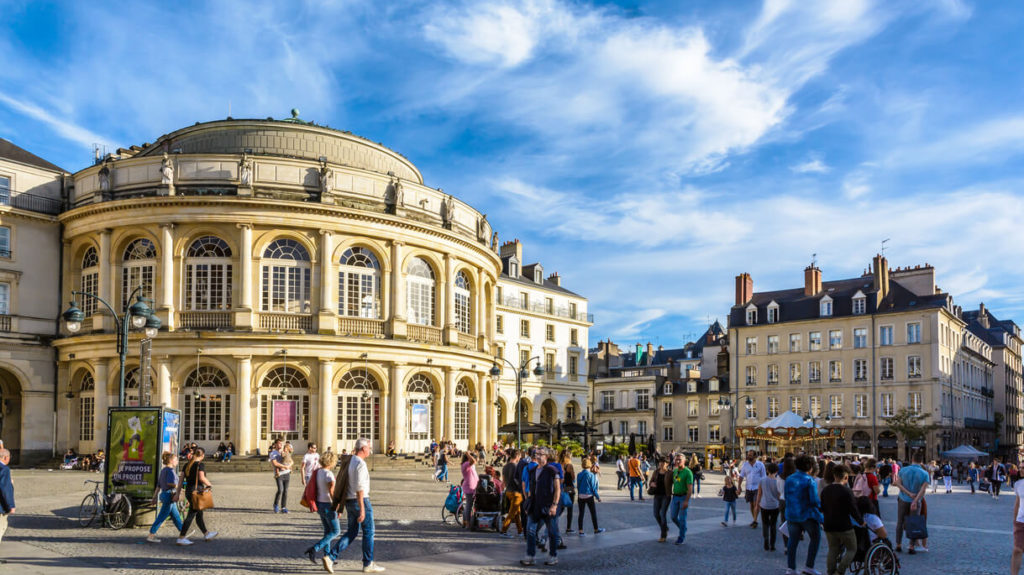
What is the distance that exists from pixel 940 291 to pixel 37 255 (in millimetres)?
68475

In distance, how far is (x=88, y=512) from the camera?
60.0 ft

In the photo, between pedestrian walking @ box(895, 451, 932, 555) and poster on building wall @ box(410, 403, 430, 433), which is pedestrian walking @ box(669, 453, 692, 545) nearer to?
pedestrian walking @ box(895, 451, 932, 555)

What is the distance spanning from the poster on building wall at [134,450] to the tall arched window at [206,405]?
20.8 metres

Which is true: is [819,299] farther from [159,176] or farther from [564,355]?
[159,176]

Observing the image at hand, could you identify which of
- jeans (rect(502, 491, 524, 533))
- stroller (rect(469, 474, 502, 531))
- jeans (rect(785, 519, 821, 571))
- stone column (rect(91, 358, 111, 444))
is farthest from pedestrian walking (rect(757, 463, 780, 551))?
stone column (rect(91, 358, 111, 444))

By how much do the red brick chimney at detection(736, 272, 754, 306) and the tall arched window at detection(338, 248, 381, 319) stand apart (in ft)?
140

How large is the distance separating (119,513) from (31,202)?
3009 cm

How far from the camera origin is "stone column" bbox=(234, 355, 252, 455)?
37.7m

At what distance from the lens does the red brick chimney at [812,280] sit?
71.4m

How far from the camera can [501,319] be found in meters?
70.8

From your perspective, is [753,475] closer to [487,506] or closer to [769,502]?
[769,502]

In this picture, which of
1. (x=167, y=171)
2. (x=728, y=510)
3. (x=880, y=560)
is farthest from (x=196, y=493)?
(x=167, y=171)

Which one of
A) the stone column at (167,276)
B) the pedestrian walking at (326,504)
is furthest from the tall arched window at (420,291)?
the pedestrian walking at (326,504)

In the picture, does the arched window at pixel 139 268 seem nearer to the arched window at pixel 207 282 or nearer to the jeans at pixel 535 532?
the arched window at pixel 207 282
